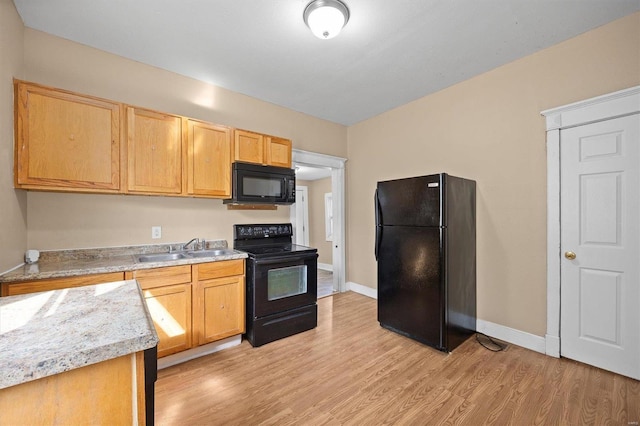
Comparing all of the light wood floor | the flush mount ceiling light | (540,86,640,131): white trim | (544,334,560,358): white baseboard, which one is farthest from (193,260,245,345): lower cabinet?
(540,86,640,131): white trim

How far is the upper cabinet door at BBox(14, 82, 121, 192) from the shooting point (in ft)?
6.28

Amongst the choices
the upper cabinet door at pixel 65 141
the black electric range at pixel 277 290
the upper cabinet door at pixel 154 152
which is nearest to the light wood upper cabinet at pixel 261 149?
the upper cabinet door at pixel 154 152

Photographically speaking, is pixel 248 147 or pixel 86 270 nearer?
pixel 86 270

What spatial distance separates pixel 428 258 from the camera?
2.56 metres

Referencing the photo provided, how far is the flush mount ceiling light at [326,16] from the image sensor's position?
1.89 m

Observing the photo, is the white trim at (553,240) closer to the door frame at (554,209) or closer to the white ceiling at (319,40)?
the door frame at (554,209)

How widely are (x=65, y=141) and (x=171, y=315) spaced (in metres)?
1.57

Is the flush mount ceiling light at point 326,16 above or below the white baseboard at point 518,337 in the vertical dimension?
above

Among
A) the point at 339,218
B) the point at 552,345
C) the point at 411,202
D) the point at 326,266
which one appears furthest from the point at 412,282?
the point at 326,266

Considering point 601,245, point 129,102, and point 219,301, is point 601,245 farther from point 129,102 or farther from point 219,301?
point 129,102

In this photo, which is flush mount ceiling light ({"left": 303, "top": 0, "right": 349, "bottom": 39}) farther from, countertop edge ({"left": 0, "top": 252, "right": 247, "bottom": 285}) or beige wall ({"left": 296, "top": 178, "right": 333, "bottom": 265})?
beige wall ({"left": 296, "top": 178, "right": 333, "bottom": 265})

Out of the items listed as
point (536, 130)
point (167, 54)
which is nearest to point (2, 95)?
point (167, 54)

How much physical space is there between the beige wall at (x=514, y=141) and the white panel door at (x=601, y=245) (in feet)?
0.60

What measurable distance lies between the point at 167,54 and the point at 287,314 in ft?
9.13
